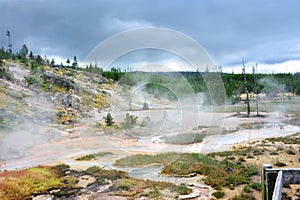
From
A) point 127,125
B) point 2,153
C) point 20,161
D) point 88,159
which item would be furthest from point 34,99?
point 88,159

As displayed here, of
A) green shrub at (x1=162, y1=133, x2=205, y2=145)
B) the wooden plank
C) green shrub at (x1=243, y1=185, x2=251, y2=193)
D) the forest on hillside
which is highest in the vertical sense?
the forest on hillside

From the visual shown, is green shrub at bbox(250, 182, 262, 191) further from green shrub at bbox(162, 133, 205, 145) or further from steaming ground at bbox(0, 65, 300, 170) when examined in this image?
green shrub at bbox(162, 133, 205, 145)

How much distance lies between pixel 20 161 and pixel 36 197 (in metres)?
9.69

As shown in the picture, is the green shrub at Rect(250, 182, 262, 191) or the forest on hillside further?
the forest on hillside

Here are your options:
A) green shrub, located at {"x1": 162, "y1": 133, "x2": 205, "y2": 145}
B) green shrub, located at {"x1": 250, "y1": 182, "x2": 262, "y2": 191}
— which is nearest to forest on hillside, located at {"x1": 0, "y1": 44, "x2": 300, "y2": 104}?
green shrub, located at {"x1": 162, "y1": 133, "x2": 205, "y2": 145}

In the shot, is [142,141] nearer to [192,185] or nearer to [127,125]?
[127,125]

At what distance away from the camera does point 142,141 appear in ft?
85.3

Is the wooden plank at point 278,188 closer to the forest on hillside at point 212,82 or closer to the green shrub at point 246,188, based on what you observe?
the green shrub at point 246,188

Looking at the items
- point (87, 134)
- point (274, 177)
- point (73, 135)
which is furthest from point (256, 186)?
point (73, 135)

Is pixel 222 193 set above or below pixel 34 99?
below

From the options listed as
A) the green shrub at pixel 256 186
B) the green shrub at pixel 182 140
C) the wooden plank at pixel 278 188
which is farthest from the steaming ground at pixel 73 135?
the wooden plank at pixel 278 188

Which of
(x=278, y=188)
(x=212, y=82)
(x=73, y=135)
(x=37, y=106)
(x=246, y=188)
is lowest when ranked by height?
(x=73, y=135)

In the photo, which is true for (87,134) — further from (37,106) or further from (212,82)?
(212,82)

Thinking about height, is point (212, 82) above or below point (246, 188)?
above
